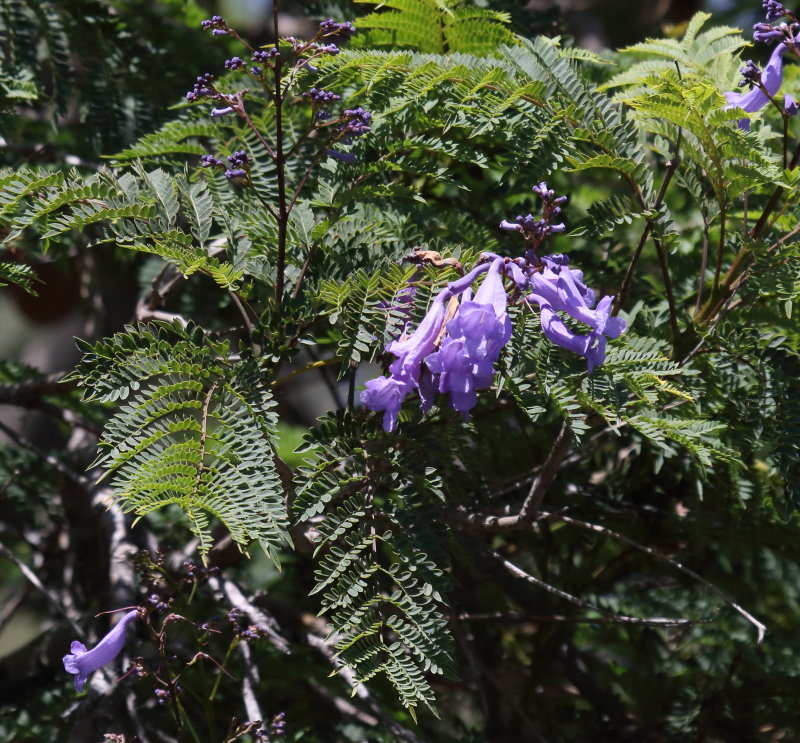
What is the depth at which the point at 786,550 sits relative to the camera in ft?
7.77

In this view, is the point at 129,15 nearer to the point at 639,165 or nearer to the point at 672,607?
the point at 639,165

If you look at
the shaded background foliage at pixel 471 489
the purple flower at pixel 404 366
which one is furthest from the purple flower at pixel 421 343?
the shaded background foliage at pixel 471 489

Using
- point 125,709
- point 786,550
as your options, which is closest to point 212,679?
point 125,709

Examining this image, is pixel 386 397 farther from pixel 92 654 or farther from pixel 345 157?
pixel 92 654

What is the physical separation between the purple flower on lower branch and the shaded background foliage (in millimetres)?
69

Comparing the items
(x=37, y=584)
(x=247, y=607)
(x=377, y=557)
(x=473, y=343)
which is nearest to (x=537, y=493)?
(x=377, y=557)

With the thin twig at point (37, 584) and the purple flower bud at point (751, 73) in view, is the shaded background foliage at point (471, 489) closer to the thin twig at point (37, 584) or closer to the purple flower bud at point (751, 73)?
the thin twig at point (37, 584)

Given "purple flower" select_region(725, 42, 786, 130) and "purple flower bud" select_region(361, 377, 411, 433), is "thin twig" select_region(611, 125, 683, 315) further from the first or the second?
"purple flower bud" select_region(361, 377, 411, 433)

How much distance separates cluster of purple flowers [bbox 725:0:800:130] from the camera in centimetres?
180

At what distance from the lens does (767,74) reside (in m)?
1.89

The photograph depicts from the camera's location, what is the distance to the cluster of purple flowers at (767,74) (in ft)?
5.91

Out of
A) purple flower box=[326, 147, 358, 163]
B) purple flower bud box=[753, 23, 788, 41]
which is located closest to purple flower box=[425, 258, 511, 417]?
purple flower box=[326, 147, 358, 163]

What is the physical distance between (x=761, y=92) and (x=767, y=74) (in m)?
0.07

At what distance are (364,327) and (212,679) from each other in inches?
51.8
